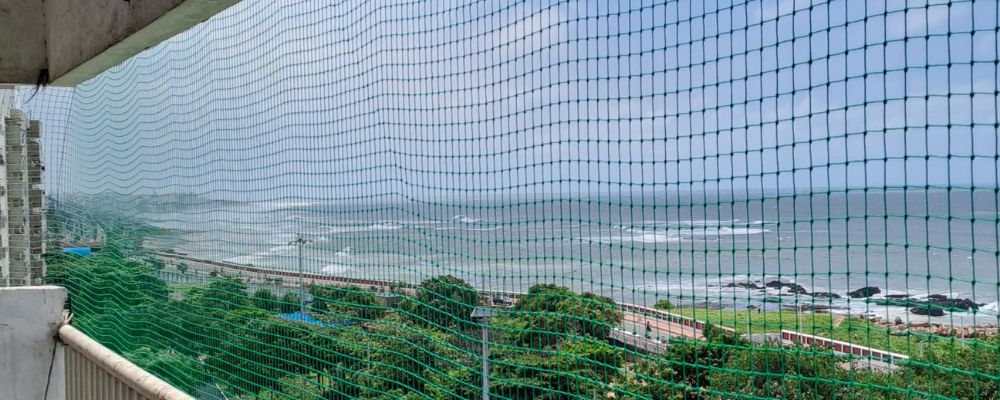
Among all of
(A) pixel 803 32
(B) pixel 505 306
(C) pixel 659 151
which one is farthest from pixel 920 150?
(B) pixel 505 306

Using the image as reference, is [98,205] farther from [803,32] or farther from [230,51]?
[803,32]

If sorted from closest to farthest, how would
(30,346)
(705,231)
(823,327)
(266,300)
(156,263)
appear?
(705,231) < (823,327) < (30,346) < (266,300) < (156,263)

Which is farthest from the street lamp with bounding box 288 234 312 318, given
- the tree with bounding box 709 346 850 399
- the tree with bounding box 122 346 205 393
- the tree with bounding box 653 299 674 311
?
the tree with bounding box 709 346 850 399

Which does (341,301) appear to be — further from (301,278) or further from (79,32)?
(79,32)

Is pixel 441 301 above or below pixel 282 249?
below

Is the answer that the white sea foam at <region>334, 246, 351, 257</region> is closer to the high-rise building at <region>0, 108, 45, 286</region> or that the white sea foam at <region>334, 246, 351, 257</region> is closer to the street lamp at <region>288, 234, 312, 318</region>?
the street lamp at <region>288, 234, 312, 318</region>

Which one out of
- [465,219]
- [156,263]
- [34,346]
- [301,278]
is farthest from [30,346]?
[465,219]

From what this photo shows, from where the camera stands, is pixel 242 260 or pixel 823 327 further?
pixel 242 260
